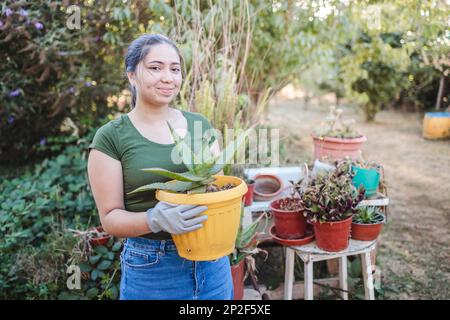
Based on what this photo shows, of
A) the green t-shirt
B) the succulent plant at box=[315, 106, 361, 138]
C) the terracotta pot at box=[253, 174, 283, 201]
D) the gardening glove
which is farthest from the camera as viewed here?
the succulent plant at box=[315, 106, 361, 138]

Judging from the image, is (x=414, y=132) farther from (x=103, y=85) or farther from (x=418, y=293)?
(x=103, y=85)

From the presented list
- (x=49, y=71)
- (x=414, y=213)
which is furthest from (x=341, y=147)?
(x=49, y=71)

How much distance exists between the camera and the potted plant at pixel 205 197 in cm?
99

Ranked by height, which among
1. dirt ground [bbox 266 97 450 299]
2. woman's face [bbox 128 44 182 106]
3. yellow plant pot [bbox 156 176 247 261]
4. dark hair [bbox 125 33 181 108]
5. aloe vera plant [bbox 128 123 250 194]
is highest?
dark hair [bbox 125 33 181 108]

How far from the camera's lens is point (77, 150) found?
10.3 ft

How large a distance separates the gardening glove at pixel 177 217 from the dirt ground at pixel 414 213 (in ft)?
4.58

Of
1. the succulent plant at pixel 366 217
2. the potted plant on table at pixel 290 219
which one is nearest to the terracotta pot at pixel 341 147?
the succulent plant at pixel 366 217

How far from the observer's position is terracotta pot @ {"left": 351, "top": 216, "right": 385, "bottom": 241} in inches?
73.8

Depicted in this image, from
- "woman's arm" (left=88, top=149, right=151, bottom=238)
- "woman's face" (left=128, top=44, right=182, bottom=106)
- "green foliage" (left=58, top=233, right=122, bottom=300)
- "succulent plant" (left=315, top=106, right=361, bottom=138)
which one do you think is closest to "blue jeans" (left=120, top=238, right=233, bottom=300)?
"woman's arm" (left=88, top=149, right=151, bottom=238)

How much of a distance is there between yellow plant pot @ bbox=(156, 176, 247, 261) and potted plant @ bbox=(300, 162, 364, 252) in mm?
758

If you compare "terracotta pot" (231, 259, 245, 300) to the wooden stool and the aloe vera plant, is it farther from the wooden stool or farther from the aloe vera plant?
the aloe vera plant

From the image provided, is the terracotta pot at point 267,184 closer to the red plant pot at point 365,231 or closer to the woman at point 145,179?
the red plant pot at point 365,231

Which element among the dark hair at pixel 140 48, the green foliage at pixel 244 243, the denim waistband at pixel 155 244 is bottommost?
the green foliage at pixel 244 243

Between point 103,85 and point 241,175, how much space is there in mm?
1635
